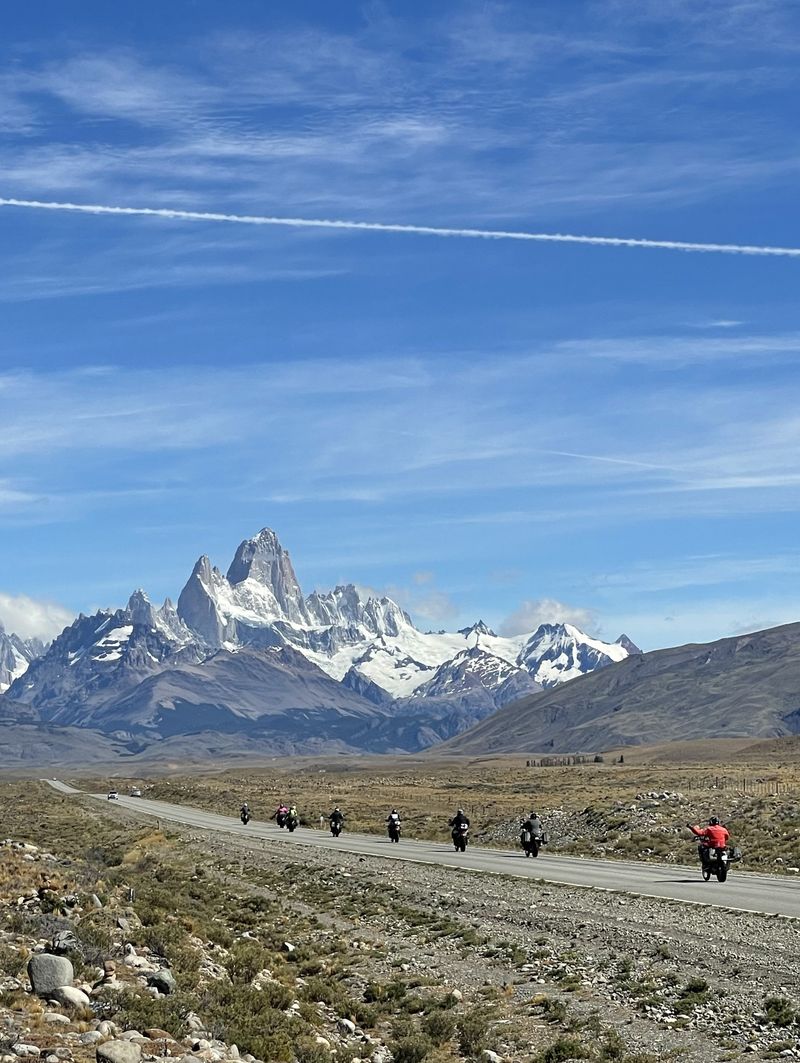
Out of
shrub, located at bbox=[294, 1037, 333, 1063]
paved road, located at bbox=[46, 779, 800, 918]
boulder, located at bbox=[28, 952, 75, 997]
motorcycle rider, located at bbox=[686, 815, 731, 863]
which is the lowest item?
shrub, located at bbox=[294, 1037, 333, 1063]

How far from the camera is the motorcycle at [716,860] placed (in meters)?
39.6

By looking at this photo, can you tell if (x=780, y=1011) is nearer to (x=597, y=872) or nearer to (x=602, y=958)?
(x=602, y=958)

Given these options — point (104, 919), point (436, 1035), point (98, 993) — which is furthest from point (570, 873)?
point (98, 993)

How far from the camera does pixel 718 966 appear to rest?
23344 millimetres

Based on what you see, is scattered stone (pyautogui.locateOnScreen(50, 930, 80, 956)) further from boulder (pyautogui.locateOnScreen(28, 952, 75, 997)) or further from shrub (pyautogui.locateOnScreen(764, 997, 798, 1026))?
shrub (pyautogui.locateOnScreen(764, 997, 798, 1026))

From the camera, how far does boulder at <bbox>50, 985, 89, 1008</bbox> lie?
18219 mm

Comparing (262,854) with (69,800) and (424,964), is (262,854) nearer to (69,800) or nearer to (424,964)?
(424,964)

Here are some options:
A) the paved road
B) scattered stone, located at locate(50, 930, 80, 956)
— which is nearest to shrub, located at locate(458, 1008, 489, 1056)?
scattered stone, located at locate(50, 930, 80, 956)

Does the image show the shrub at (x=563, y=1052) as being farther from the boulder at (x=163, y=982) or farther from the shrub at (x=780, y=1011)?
the boulder at (x=163, y=982)

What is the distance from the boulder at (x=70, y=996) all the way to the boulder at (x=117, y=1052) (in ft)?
10.1

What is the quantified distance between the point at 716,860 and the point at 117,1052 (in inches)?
1112

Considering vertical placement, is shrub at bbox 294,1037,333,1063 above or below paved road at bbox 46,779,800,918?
below

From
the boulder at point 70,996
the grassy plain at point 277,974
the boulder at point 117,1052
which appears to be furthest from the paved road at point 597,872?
the boulder at point 117,1052

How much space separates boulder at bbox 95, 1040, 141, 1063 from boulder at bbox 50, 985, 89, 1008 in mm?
3066
